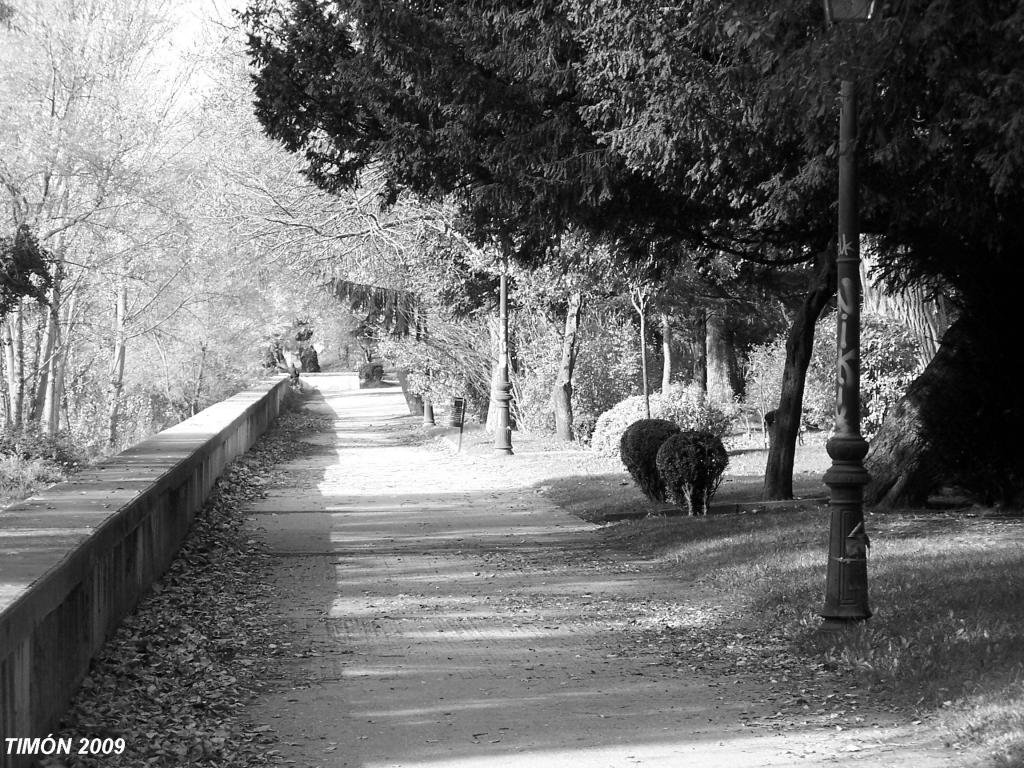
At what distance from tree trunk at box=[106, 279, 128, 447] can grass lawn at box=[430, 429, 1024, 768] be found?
70.4 ft

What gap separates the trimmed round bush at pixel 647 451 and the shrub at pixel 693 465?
741mm

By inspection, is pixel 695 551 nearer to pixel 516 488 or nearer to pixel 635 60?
pixel 635 60

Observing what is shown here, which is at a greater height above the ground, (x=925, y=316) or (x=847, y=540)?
(x=925, y=316)

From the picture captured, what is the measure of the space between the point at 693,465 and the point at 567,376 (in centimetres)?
1418

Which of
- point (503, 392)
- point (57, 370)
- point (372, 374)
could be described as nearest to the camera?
point (503, 392)

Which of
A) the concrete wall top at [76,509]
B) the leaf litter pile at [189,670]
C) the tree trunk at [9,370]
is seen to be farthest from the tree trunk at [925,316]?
the tree trunk at [9,370]

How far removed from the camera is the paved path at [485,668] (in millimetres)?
6246

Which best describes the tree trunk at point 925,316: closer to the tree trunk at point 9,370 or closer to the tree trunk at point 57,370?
the tree trunk at point 9,370

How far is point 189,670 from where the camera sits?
24.8 ft

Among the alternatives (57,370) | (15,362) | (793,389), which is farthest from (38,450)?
(793,389)

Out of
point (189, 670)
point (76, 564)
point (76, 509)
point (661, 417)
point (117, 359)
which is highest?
point (117, 359)

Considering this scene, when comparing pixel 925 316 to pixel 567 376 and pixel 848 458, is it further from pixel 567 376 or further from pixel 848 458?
pixel 567 376

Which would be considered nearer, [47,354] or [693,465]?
[693,465]

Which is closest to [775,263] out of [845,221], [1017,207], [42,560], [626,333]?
[1017,207]
